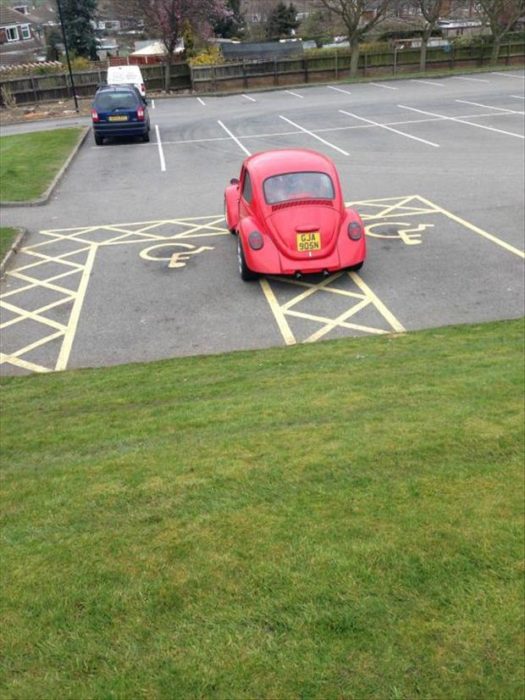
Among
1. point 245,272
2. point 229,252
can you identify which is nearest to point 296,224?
point 245,272

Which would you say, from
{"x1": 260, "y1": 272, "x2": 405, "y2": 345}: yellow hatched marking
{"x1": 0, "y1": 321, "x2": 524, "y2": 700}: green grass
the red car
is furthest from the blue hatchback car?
{"x1": 0, "y1": 321, "x2": 524, "y2": 700}: green grass

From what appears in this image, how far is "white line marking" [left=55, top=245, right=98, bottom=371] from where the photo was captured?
773 cm

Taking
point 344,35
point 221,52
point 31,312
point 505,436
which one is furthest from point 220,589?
point 344,35

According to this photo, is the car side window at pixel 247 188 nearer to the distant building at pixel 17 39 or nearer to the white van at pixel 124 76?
the white van at pixel 124 76

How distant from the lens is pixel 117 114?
22.1 meters

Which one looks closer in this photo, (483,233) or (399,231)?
(483,233)

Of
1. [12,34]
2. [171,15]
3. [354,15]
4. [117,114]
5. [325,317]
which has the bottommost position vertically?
[325,317]

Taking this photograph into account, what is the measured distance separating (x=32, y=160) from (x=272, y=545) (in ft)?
62.6

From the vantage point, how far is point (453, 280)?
9500 mm

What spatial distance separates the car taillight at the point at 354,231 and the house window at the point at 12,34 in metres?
37.3

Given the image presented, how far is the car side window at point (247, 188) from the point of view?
10.2 meters

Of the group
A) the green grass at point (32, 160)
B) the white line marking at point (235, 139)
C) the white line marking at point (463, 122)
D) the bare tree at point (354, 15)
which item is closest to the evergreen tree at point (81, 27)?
the bare tree at point (354, 15)

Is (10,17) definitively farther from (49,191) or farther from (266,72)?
(49,191)

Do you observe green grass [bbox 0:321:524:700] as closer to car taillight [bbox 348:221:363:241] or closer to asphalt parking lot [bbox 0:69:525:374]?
asphalt parking lot [bbox 0:69:525:374]
